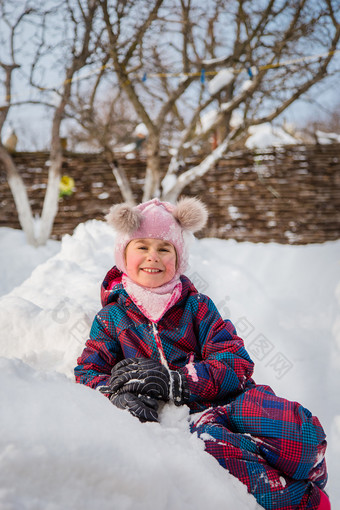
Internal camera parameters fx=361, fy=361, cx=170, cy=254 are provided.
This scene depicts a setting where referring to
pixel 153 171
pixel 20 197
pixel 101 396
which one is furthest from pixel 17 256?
pixel 101 396

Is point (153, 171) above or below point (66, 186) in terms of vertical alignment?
above

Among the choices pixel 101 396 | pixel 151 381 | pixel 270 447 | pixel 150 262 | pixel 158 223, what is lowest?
pixel 270 447

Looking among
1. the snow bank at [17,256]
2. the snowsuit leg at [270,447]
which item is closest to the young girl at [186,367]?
the snowsuit leg at [270,447]

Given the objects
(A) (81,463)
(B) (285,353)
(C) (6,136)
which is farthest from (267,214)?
(A) (81,463)

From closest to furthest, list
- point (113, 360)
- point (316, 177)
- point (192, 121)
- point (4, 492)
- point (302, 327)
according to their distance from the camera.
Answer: point (4, 492) → point (113, 360) → point (302, 327) → point (192, 121) → point (316, 177)

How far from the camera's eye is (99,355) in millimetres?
1521

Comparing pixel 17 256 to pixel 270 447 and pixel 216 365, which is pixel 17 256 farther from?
pixel 270 447

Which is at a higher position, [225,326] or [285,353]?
[225,326]

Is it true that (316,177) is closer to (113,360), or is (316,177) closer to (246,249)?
(246,249)

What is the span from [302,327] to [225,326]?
2013 millimetres

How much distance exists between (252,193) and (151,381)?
5.70 meters

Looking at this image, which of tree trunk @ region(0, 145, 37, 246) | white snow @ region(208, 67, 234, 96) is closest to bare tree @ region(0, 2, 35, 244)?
tree trunk @ region(0, 145, 37, 246)

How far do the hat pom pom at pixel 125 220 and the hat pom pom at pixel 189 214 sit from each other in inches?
8.7

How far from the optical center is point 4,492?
1.97ft
